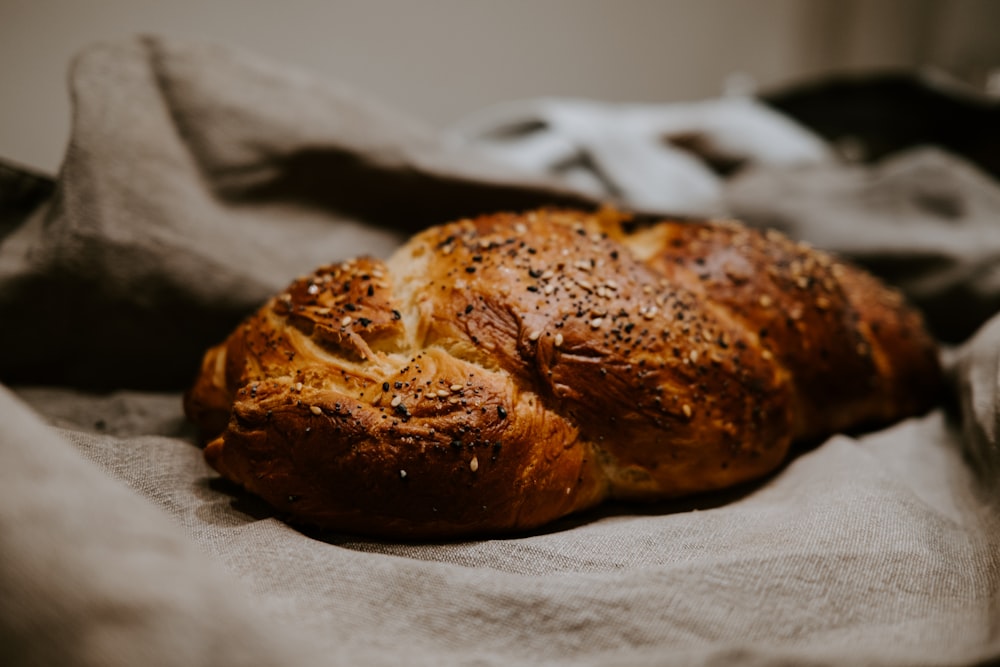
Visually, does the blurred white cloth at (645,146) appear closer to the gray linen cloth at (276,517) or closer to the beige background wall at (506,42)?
the beige background wall at (506,42)

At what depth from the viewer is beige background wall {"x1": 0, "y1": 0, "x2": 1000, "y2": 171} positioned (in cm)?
195

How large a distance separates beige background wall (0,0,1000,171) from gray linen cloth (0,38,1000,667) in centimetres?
63

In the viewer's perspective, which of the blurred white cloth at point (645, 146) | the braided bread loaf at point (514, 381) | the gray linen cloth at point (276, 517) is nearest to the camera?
the gray linen cloth at point (276, 517)

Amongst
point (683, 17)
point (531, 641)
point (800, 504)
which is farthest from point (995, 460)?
point (683, 17)

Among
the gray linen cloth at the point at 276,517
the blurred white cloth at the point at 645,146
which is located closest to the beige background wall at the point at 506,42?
the blurred white cloth at the point at 645,146

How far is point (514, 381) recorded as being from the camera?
3.76 ft

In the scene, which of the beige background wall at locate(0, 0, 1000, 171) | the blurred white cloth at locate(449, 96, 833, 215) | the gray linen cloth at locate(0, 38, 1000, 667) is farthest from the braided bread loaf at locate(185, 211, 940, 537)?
the beige background wall at locate(0, 0, 1000, 171)

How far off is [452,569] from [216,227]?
3.06ft

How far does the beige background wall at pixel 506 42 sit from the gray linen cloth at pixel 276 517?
63cm

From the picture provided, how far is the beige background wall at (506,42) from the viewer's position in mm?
1947

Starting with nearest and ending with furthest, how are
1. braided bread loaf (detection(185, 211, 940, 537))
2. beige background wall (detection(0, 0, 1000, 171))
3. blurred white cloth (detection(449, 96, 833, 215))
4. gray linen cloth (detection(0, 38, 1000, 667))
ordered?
gray linen cloth (detection(0, 38, 1000, 667))
braided bread loaf (detection(185, 211, 940, 537))
beige background wall (detection(0, 0, 1000, 171))
blurred white cloth (detection(449, 96, 833, 215))

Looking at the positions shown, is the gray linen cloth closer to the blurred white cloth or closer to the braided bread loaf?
the braided bread loaf

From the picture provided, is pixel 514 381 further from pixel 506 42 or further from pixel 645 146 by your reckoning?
pixel 506 42

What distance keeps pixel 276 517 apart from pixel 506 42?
2.49m
